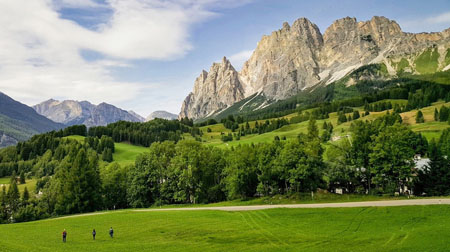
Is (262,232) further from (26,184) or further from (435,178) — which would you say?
(26,184)

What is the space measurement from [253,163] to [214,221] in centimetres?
3511

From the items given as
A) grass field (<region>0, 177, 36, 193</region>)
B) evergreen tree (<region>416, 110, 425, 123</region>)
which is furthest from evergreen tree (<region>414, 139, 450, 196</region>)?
grass field (<region>0, 177, 36, 193</region>)

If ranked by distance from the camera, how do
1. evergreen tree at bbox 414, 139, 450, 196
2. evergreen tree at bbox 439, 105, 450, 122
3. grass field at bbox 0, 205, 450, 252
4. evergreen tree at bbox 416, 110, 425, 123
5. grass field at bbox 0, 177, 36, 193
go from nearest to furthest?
grass field at bbox 0, 205, 450, 252 < evergreen tree at bbox 414, 139, 450, 196 < grass field at bbox 0, 177, 36, 193 < evergreen tree at bbox 439, 105, 450, 122 < evergreen tree at bbox 416, 110, 425, 123

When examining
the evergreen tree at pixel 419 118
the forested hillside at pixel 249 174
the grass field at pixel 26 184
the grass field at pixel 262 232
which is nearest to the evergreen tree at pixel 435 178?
the forested hillside at pixel 249 174

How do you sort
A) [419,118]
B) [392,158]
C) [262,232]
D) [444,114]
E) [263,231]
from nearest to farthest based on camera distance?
[262,232] → [263,231] → [392,158] → [444,114] → [419,118]

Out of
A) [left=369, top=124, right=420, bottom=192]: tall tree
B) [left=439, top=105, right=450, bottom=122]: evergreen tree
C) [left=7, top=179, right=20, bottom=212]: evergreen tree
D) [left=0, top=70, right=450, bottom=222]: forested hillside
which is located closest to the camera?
[left=369, top=124, right=420, bottom=192]: tall tree

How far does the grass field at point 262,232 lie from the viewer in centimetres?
3644

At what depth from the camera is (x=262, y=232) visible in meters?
45.1

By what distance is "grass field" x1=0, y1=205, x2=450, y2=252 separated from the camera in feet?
120

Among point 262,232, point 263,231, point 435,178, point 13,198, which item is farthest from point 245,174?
point 13,198

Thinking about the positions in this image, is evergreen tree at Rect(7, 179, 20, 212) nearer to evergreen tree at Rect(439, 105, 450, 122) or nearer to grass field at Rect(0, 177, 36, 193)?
grass field at Rect(0, 177, 36, 193)

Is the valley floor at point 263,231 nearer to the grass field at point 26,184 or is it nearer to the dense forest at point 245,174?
the dense forest at point 245,174

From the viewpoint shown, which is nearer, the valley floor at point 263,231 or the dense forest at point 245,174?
the valley floor at point 263,231

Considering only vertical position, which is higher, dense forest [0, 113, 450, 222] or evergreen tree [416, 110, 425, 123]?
evergreen tree [416, 110, 425, 123]
